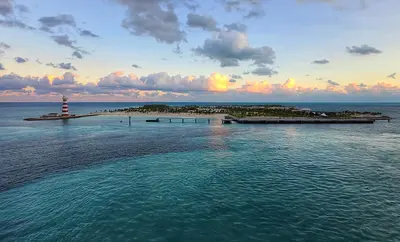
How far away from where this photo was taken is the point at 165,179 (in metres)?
28.4

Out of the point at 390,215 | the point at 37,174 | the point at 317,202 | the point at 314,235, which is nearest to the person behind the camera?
the point at 314,235

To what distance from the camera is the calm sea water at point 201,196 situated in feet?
57.9

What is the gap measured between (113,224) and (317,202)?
A: 56.5ft

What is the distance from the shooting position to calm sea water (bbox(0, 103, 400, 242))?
1764 centimetres

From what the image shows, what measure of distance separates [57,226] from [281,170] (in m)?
24.6

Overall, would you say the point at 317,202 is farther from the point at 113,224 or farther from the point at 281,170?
the point at 113,224

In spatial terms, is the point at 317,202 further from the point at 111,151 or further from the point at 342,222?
the point at 111,151

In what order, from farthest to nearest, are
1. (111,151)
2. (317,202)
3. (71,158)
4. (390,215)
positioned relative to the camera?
(111,151) → (71,158) → (317,202) → (390,215)

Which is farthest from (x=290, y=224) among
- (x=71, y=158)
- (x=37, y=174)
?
(x=71, y=158)

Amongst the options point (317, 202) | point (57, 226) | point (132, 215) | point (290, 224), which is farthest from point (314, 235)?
point (57, 226)

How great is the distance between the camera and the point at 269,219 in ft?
62.7

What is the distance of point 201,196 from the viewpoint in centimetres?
2339

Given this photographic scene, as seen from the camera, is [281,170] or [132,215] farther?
[281,170]

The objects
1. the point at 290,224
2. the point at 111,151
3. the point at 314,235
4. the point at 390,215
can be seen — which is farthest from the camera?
the point at 111,151
